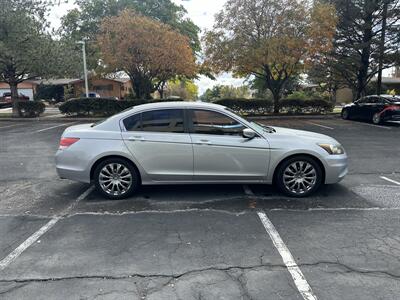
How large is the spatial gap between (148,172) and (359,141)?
331 inches

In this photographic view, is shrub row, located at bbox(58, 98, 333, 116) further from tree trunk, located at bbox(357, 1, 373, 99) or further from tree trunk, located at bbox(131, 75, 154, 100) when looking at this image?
tree trunk, located at bbox(357, 1, 373, 99)

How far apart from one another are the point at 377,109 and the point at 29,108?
19848 millimetres

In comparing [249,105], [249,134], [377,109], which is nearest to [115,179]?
[249,134]

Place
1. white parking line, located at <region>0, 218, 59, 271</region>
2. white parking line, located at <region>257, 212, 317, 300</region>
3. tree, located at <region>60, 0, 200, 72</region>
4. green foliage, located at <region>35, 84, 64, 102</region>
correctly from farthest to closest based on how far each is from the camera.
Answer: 1. green foliage, located at <region>35, 84, 64, 102</region>
2. tree, located at <region>60, 0, 200, 72</region>
3. white parking line, located at <region>0, 218, 59, 271</region>
4. white parking line, located at <region>257, 212, 317, 300</region>

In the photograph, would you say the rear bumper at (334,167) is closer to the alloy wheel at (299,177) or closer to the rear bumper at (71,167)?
the alloy wheel at (299,177)

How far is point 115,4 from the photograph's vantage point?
101 feet

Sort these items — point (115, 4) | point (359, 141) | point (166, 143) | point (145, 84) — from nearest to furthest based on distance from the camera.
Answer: point (166, 143), point (359, 141), point (145, 84), point (115, 4)

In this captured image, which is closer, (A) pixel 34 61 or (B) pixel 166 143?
(B) pixel 166 143

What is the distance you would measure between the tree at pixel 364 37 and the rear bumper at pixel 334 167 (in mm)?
16567

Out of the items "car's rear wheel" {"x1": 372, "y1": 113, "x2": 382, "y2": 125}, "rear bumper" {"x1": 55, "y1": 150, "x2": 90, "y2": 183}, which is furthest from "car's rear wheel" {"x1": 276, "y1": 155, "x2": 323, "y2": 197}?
"car's rear wheel" {"x1": 372, "y1": 113, "x2": 382, "y2": 125}

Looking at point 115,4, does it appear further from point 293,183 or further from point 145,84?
point 293,183

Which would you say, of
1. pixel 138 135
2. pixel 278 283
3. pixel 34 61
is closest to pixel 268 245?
pixel 278 283

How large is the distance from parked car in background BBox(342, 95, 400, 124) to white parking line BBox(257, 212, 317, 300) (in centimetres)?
1322

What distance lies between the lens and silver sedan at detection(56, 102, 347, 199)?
5.03 m
